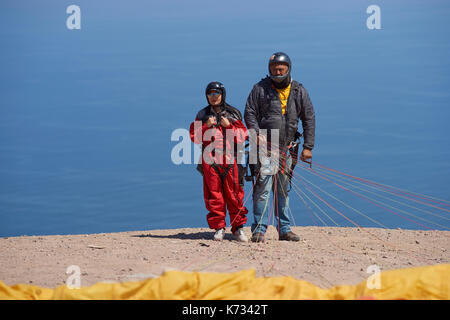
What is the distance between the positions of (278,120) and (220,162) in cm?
65

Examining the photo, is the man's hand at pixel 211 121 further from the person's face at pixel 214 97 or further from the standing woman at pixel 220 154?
the person's face at pixel 214 97

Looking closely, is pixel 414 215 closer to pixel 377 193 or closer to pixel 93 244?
pixel 377 193

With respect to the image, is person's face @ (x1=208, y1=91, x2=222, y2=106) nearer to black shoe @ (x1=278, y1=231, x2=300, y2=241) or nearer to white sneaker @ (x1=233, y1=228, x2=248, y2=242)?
white sneaker @ (x1=233, y1=228, x2=248, y2=242)

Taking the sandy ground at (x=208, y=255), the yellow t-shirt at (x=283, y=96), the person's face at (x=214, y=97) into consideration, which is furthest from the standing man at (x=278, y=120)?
the sandy ground at (x=208, y=255)

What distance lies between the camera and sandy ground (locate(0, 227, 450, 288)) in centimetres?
502

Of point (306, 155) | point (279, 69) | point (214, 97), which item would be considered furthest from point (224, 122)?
point (306, 155)

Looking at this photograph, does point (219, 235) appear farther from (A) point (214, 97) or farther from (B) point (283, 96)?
(B) point (283, 96)

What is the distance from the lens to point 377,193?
950 centimetres

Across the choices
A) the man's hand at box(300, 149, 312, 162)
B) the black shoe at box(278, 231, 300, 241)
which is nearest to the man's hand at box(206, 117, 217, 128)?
the man's hand at box(300, 149, 312, 162)

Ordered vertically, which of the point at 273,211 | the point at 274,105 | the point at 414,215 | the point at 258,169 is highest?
the point at 274,105

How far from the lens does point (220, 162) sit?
593 cm
